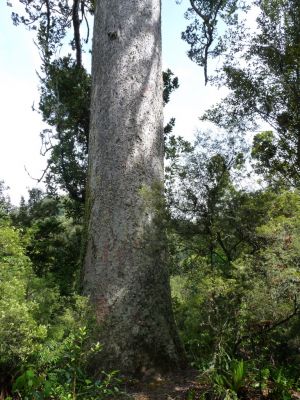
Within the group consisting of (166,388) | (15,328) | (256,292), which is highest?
(256,292)

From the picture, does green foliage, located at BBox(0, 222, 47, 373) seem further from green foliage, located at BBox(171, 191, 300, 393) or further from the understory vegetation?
green foliage, located at BBox(171, 191, 300, 393)

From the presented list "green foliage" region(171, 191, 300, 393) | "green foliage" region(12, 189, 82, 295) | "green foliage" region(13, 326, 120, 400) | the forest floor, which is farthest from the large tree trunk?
→ "green foliage" region(12, 189, 82, 295)

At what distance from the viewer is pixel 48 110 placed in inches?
404

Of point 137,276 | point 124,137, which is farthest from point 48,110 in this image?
point 137,276

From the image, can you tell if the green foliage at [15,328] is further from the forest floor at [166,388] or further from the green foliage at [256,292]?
the green foliage at [256,292]

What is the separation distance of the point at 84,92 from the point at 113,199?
580cm

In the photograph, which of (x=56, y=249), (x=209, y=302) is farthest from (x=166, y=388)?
Answer: (x=56, y=249)

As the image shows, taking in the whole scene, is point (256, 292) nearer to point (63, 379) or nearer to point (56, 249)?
point (63, 379)

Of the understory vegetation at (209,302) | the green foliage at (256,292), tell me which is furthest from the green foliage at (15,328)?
the green foliage at (256,292)

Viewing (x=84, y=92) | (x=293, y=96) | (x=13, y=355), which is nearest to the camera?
(x=13, y=355)

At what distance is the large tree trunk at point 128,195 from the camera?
4395 mm

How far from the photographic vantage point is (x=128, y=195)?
4.79 metres

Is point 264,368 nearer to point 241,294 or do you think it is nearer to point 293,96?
point 241,294

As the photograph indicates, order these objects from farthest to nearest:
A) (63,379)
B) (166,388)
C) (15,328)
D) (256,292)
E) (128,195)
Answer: (128,195)
(166,388)
(63,379)
(256,292)
(15,328)
